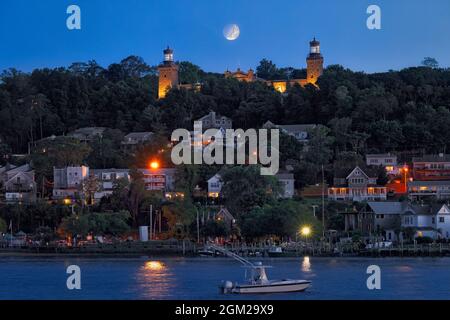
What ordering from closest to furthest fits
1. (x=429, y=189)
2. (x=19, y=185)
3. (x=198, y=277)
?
(x=198, y=277) → (x=429, y=189) → (x=19, y=185)

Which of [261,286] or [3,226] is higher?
[3,226]

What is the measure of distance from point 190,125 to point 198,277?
56.1 meters

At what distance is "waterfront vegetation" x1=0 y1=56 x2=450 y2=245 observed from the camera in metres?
66.7

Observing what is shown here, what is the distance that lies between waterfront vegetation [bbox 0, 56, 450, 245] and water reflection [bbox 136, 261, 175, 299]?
11.7 meters

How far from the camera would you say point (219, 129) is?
94.8 metres

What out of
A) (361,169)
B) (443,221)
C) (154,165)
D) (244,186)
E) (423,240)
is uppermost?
(154,165)

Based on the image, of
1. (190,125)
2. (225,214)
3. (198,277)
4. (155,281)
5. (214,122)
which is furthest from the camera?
(190,125)

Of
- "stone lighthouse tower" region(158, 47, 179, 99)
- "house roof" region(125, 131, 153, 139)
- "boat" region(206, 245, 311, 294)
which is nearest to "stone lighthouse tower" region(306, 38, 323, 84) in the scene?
"stone lighthouse tower" region(158, 47, 179, 99)

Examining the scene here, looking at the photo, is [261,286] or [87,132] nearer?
[261,286]

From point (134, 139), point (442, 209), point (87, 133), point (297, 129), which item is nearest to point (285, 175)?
point (297, 129)

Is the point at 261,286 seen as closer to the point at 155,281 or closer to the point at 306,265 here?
the point at 155,281

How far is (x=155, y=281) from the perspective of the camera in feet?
140

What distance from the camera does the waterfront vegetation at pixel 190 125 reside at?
66.7 m

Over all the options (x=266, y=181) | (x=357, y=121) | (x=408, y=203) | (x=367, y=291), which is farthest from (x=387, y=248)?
(x=357, y=121)
